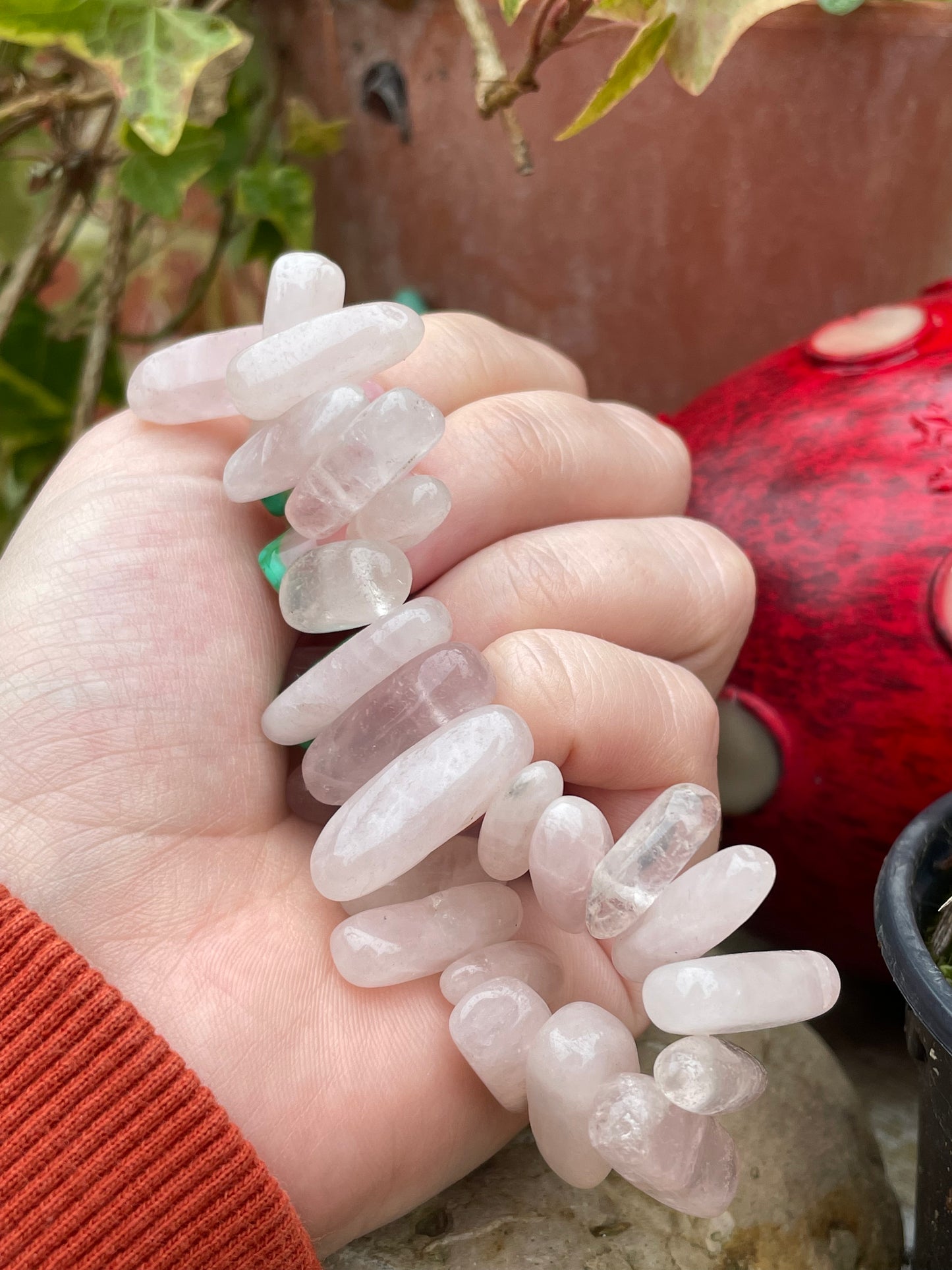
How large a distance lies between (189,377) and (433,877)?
24cm

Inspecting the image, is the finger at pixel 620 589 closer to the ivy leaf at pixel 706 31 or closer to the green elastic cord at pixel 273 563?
the green elastic cord at pixel 273 563

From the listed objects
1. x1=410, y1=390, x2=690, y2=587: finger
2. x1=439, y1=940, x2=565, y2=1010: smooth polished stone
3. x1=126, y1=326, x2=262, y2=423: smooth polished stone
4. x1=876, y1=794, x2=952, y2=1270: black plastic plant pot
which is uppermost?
x1=126, y1=326, x2=262, y2=423: smooth polished stone

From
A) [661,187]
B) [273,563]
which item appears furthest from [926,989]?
[661,187]

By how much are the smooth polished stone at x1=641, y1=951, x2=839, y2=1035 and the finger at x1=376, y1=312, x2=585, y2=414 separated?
30cm

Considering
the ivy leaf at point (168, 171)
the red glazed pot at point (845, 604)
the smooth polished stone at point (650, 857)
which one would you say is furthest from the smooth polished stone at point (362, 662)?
the ivy leaf at point (168, 171)

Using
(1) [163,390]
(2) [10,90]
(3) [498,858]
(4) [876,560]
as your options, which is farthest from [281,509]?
(2) [10,90]

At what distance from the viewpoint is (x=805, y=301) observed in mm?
793

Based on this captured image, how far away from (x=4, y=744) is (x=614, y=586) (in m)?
0.26

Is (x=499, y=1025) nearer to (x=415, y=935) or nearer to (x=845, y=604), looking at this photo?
(x=415, y=935)

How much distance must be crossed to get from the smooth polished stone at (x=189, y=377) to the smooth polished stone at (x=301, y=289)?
0.09 ft

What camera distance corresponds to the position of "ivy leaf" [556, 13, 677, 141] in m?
0.55

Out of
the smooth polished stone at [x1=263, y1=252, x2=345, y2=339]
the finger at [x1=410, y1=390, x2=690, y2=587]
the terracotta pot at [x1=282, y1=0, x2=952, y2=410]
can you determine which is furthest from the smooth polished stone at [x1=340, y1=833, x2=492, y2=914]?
the terracotta pot at [x1=282, y1=0, x2=952, y2=410]

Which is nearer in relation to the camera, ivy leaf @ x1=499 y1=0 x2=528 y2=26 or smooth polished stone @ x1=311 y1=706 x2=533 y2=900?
smooth polished stone @ x1=311 y1=706 x2=533 y2=900

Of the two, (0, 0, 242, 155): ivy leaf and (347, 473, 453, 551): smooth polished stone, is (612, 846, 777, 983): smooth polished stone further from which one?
(0, 0, 242, 155): ivy leaf
